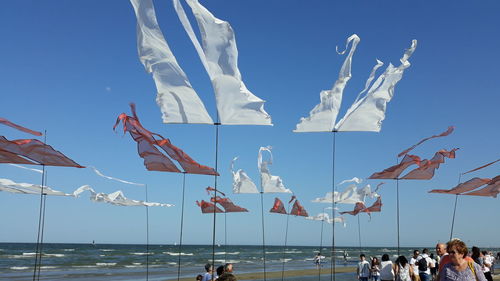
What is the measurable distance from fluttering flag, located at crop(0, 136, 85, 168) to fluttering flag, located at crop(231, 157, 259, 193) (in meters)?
7.88

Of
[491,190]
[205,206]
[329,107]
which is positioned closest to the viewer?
[329,107]

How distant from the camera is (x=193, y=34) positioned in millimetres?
8625

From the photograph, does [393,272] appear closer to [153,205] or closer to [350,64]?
[350,64]

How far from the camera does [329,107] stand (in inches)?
432

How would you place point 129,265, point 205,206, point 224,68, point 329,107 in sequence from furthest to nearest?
1. point 129,265
2. point 205,206
3. point 329,107
4. point 224,68

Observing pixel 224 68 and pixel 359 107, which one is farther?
pixel 359 107

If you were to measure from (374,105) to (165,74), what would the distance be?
4.86 m

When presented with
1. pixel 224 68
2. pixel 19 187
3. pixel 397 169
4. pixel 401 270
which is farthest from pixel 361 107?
pixel 19 187

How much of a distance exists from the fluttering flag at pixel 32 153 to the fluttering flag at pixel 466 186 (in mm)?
9522

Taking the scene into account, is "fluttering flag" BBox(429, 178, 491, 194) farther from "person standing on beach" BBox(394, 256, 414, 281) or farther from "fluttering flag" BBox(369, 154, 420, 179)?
"person standing on beach" BBox(394, 256, 414, 281)

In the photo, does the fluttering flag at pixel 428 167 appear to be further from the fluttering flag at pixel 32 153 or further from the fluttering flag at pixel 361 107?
the fluttering flag at pixel 32 153

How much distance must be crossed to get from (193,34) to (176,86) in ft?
3.24

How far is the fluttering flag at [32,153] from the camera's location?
9273mm

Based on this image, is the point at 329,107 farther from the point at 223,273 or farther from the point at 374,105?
the point at 223,273
